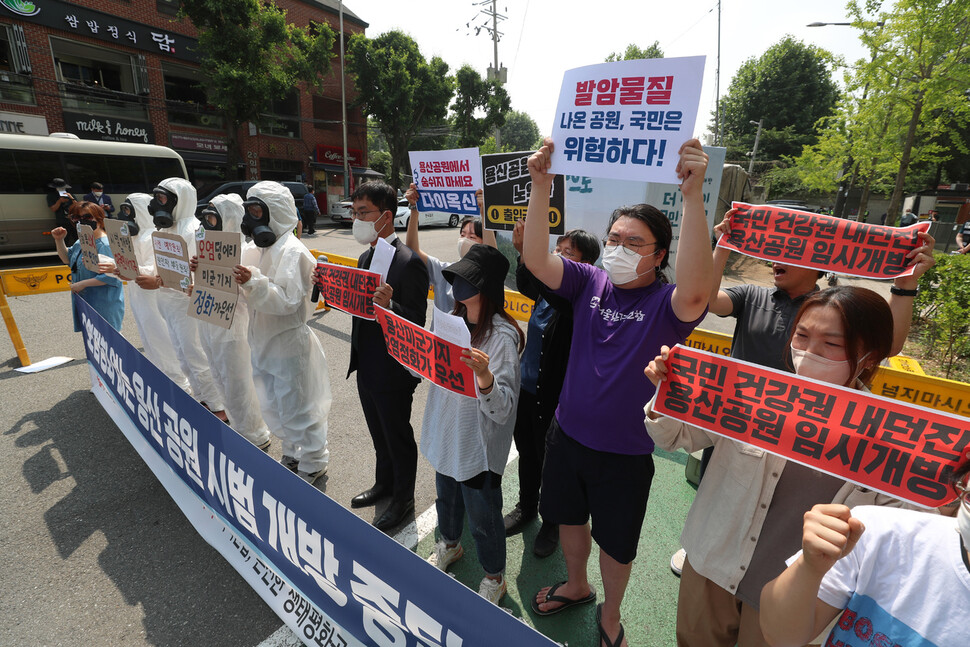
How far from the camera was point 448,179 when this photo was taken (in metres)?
3.73

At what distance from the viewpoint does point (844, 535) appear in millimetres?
943

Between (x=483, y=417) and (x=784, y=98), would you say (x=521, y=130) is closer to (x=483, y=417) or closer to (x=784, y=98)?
(x=784, y=98)

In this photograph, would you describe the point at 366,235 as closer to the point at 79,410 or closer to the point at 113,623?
the point at 113,623

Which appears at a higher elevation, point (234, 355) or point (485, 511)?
point (234, 355)

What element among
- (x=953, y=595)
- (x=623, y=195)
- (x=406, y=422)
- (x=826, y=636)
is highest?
(x=623, y=195)

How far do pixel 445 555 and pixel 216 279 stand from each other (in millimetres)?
2370

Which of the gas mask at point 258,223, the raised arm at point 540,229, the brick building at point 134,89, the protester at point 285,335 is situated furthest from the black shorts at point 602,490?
the brick building at point 134,89

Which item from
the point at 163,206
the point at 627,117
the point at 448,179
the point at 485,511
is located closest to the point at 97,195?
the point at 163,206

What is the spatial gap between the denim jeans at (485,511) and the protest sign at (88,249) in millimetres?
4039

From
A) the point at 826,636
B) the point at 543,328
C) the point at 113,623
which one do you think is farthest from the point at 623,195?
the point at 113,623

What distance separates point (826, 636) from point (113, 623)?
3.12 metres

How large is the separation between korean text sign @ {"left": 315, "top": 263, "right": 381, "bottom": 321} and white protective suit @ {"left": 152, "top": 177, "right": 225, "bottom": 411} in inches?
67.5

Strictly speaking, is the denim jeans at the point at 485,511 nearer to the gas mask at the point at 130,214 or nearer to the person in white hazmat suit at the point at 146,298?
the person in white hazmat suit at the point at 146,298

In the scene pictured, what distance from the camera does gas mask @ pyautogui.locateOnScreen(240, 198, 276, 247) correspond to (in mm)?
3301
